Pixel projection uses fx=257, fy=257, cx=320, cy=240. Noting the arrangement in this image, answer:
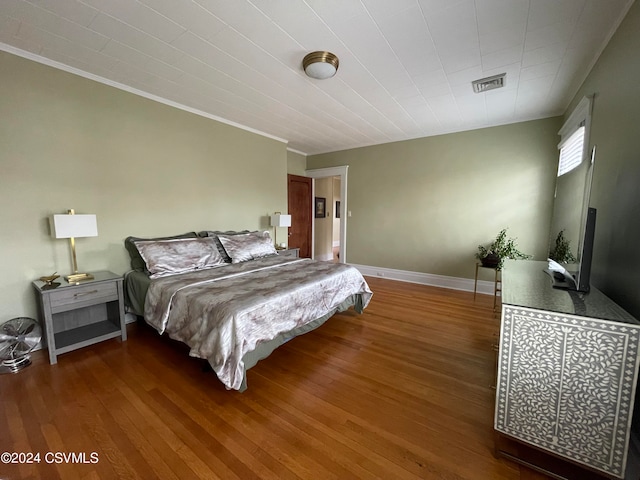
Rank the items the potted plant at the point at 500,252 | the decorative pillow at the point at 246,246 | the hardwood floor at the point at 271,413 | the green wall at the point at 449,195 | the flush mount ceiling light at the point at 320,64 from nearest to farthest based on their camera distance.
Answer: the hardwood floor at the point at 271,413, the flush mount ceiling light at the point at 320,64, the decorative pillow at the point at 246,246, the potted plant at the point at 500,252, the green wall at the point at 449,195

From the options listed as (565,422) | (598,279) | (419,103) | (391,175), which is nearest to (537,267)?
(598,279)

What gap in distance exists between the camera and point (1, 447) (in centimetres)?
141

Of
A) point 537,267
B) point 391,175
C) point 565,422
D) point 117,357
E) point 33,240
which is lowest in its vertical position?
point 117,357

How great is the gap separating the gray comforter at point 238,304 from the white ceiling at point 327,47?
2005mm

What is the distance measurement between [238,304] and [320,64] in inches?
82.2

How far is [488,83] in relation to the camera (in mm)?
2684

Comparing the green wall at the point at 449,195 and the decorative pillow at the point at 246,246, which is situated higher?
the green wall at the point at 449,195

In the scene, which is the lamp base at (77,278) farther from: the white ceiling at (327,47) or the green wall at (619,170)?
the green wall at (619,170)

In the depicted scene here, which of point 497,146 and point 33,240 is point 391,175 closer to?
point 497,146

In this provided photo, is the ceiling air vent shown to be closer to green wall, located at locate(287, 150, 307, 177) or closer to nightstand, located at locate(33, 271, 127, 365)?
green wall, located at locate(287, 150, 307, 177)

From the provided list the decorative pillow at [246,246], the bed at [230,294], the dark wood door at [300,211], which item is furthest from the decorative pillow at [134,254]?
the dark wood door at [300,211]

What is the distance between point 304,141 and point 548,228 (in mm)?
4158

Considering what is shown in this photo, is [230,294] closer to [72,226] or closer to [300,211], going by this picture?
[72,226]

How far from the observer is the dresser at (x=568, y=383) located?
1.16m
